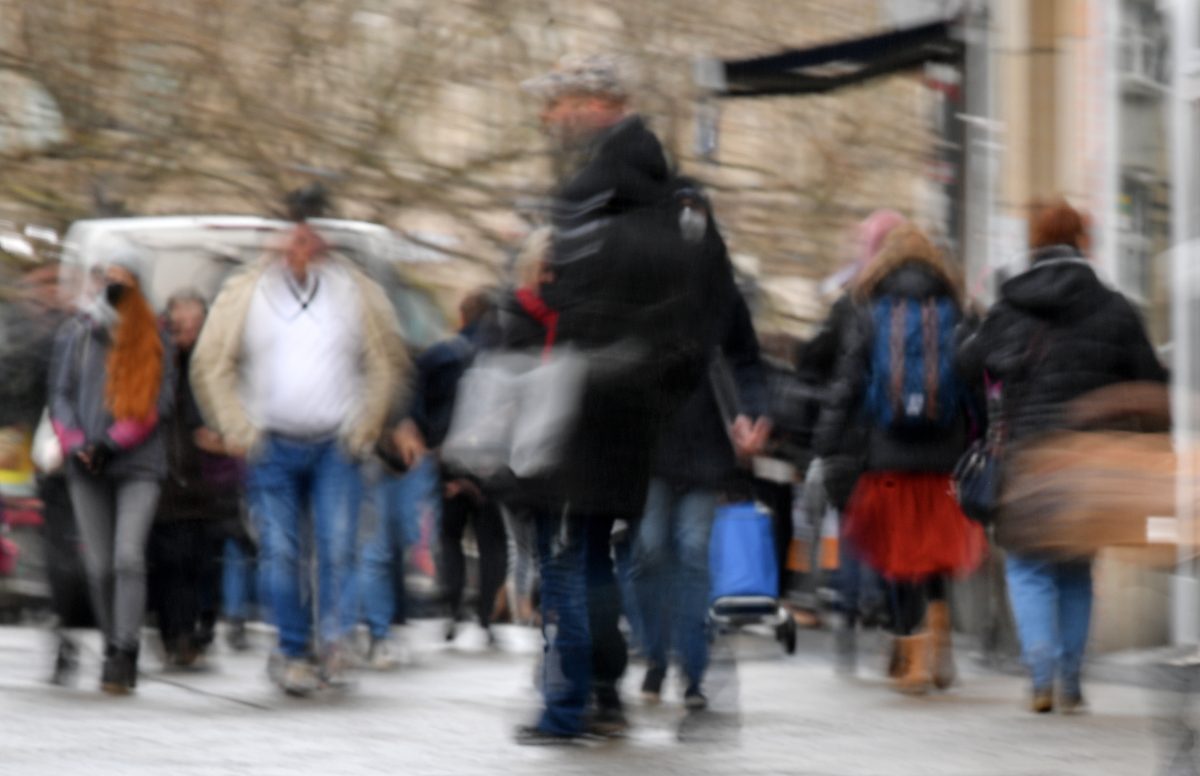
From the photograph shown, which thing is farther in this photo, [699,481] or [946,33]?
[946,33]

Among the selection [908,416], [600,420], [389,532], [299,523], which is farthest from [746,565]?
[600,420]

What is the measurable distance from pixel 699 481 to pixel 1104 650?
5000 mm

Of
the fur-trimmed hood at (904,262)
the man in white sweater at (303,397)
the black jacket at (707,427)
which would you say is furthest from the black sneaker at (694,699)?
the fur-trimmed hood at (904,262)

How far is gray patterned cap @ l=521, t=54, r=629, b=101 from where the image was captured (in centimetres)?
895

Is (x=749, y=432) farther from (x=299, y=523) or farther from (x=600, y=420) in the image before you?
(x=299, y=523)

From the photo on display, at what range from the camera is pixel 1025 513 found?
262 inches

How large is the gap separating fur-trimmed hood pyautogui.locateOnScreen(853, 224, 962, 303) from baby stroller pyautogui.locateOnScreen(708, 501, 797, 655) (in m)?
3.44

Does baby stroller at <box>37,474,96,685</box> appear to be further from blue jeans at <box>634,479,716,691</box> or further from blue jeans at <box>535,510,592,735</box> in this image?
blue jeans at <box>535,510,592,735</box>

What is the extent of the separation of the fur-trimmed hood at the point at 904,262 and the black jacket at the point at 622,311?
3216 mm

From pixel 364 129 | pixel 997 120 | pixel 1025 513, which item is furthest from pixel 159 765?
pixel 364 129

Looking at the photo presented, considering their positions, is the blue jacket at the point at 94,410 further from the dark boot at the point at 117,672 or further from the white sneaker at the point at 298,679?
the white sneaker at the point at 298,679

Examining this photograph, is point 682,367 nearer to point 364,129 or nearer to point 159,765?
point 159,765

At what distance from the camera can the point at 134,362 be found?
40.0ft

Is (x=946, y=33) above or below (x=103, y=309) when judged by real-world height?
above
